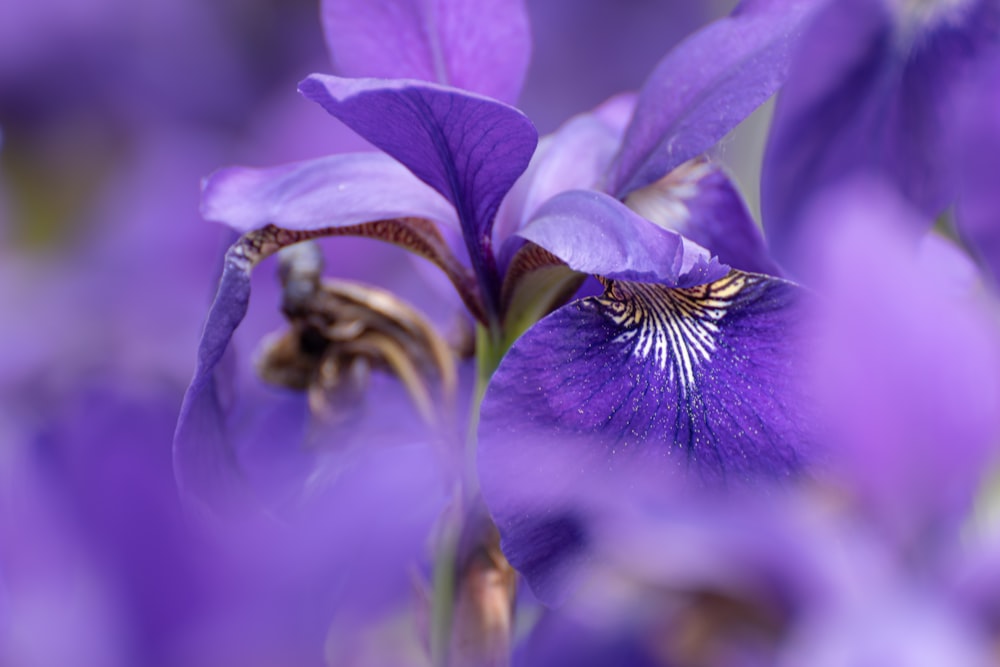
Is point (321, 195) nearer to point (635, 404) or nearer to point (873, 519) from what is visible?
A: point (635, 404)

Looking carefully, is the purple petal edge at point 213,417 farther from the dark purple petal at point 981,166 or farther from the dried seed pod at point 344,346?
the dark purple petal at point 981,166

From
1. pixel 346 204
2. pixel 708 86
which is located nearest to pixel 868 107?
pixel 708 86

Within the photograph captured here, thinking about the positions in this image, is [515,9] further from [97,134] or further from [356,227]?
[97,134]

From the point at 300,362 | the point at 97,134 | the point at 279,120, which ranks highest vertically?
the point at 300,362

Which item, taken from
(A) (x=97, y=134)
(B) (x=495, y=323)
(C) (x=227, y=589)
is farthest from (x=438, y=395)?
(A) (x=97, y=134)

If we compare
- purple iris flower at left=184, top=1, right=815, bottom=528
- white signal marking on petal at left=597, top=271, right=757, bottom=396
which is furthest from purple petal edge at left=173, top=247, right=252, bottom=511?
white signal marking on petal at left=597, top=271, right=757, bottom=396
